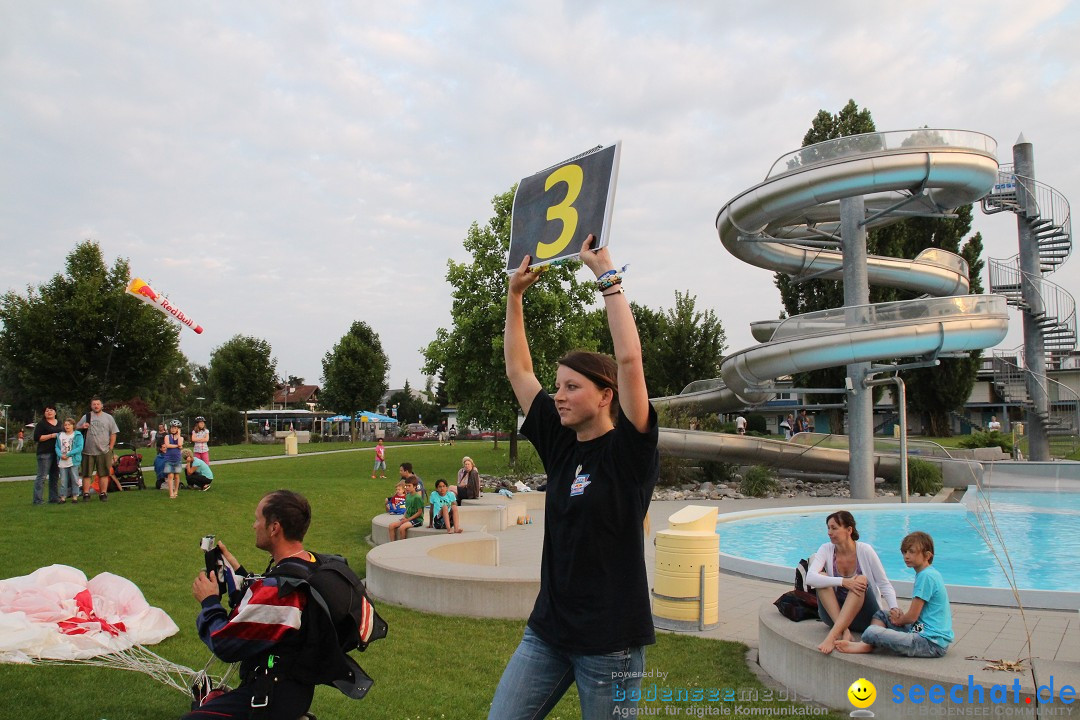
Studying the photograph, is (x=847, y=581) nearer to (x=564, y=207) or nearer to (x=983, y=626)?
(x=983, y=626)

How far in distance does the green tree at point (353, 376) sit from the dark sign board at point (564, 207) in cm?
5739

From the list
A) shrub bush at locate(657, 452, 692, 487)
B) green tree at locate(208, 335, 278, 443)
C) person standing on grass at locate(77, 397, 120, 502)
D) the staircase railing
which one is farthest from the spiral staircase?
green tree at locate(208, 335, 278, 443)

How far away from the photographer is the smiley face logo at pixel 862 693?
4816mm

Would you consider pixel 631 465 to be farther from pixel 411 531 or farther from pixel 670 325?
pixel 670 325

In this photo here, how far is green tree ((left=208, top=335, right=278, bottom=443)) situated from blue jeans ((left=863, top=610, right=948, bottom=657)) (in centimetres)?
5824

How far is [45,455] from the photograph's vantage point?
13.3 meters

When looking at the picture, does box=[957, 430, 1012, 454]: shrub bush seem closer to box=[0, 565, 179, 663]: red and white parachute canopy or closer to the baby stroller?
the baby stroller

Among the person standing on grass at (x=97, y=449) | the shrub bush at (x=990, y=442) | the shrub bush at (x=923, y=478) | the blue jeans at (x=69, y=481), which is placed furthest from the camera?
the shrub bush at (x=990, y=442)

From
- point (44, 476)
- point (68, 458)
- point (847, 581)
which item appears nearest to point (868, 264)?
point (847, 581)

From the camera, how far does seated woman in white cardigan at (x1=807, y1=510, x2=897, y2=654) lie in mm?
5441

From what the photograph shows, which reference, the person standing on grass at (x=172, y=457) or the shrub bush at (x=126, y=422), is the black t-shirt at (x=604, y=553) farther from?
the shrub bush at (x=126, y=422)

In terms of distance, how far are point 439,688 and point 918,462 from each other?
2088 cm

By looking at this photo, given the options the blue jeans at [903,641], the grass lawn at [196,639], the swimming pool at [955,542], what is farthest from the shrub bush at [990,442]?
the blue jeans at [903,641]

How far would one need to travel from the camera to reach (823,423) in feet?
198
